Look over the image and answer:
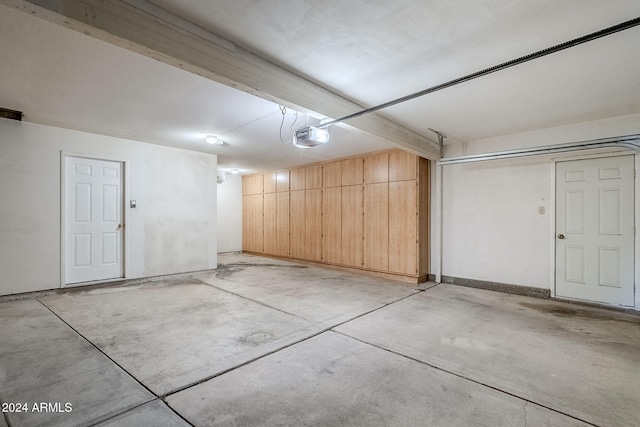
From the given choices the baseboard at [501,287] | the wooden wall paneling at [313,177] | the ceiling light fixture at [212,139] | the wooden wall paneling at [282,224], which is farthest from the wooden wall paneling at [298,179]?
the baseboard at [501,287]

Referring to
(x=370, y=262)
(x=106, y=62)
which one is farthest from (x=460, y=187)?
(x=106, y=62)

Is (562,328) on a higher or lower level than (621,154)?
lower

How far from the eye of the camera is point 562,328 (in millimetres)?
3389

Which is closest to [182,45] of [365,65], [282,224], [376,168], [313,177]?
[365,65]

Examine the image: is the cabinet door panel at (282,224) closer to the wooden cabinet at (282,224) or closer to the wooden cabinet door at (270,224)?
the wooden cabinet at (282,224)

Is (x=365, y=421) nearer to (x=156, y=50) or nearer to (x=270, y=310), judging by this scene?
(x=270, y=310)

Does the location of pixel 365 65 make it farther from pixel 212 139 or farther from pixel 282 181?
pixel 282 181

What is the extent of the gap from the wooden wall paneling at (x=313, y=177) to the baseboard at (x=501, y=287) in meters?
3.85

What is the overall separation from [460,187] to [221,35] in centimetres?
491

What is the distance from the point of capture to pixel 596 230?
14.2ft

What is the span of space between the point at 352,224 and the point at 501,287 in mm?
3189

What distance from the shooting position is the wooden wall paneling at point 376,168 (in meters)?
6.22

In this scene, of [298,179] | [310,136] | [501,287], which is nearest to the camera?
[310,136]

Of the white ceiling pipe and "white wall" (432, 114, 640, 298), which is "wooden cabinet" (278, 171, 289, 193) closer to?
"white wall" (432, 114, 640, 298)
